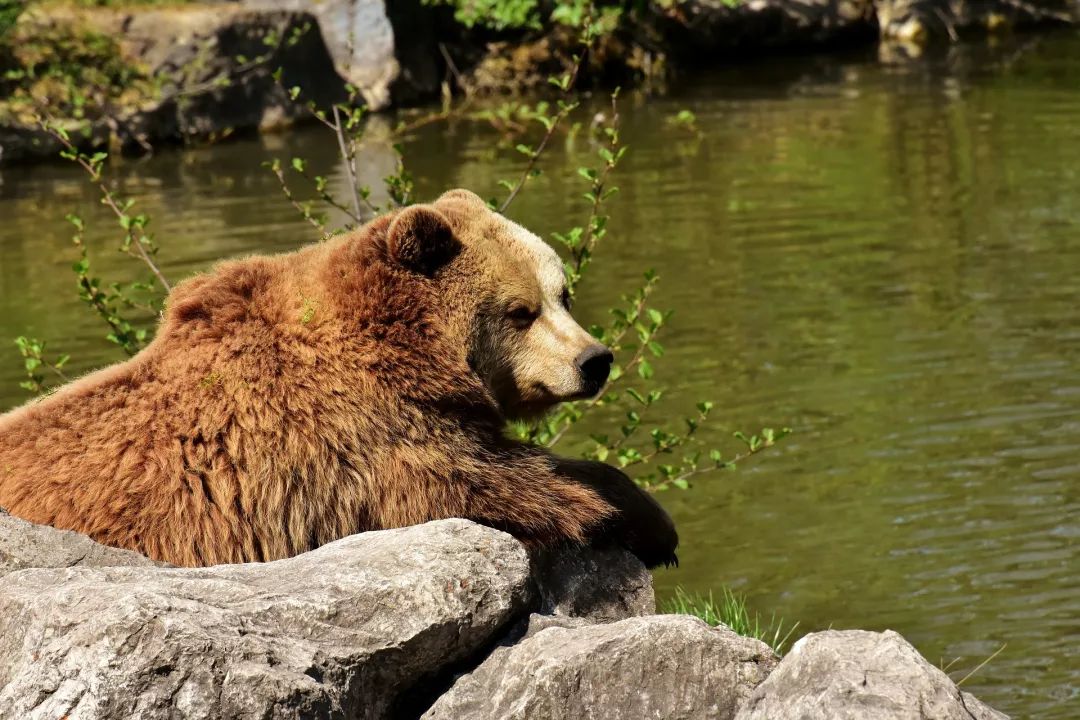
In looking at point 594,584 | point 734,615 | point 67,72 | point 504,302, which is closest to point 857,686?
point 594,584

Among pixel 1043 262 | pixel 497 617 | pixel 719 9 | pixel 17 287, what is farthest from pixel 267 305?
pixel 719 9

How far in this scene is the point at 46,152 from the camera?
20125mm

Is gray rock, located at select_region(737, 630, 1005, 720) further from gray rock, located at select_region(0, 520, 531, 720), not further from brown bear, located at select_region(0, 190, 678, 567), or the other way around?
brown bear, located at select_region(0, 190, 678, 567)

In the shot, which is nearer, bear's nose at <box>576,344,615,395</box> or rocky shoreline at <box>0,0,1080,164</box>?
bear's nose at <box>576,344,615,395</box>

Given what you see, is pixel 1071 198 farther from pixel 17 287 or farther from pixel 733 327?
pixel 17 287

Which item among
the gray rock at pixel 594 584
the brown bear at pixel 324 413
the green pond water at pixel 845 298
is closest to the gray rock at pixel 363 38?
the green pond water at pixel 845 298

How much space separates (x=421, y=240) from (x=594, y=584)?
3.82 feet

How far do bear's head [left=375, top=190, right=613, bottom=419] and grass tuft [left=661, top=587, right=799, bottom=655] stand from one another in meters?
1.22

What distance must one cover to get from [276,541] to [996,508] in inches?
196

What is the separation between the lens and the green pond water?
7.43 m

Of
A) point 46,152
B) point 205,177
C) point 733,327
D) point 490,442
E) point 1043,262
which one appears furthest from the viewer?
point 46,152

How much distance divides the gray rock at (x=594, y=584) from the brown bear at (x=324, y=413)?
0.08 m

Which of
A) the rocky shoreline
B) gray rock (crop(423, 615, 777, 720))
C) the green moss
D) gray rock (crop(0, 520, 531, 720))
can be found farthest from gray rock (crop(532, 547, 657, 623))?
the green moss

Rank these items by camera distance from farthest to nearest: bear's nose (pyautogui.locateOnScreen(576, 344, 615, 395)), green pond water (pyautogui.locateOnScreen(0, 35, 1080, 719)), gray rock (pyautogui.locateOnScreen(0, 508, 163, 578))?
1. green pond water (pyautogui.locateOnScreen(0, 35, 1080, 719))
2. bear's nose (pyautogui.locateOnScreen(576, 344, 615, 395))
3. gray rock (pyautogui.locateOnScreen(0, 508, 163, 578))
